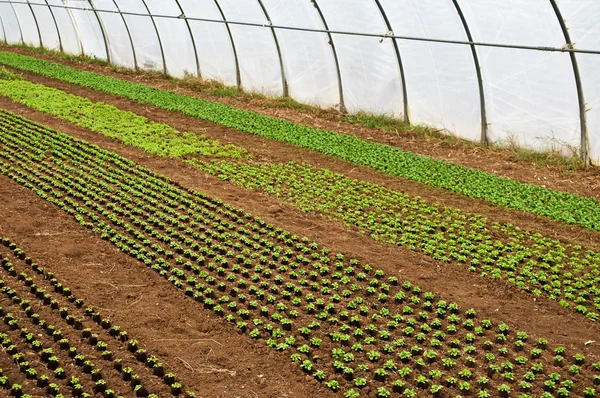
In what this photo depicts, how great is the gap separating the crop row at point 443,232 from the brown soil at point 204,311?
25cm

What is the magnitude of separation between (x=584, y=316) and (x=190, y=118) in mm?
10418

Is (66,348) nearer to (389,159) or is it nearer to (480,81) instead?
(389,159)

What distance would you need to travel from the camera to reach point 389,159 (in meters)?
11.9

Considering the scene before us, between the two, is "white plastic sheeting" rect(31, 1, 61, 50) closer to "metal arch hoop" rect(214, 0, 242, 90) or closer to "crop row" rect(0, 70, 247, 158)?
"crop row" rect(0, 70, 247, 158)

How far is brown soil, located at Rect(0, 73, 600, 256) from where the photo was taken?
29.4 feet

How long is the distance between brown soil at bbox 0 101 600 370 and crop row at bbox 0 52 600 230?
2571 mm

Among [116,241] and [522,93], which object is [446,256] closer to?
[116,241]

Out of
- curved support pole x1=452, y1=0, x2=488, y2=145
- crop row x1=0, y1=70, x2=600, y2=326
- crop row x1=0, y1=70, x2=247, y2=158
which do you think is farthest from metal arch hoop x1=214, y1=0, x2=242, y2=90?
curved support pole x1=452, y1=0, x2=488, y2=145

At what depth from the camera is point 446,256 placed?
26.6ft

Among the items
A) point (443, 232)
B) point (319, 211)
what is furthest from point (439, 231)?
point (319, 211)

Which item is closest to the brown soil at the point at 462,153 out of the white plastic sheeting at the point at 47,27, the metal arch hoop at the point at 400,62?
the metal arch hoop at the point at 400,62

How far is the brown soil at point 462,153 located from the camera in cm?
1088

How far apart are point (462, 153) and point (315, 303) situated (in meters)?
6.60

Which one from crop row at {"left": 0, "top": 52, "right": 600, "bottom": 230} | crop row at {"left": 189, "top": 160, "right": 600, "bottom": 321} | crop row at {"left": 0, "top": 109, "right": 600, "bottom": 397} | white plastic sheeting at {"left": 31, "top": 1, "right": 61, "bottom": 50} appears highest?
white plastic sheeting at {"left": 31, "top": 1, "right": 61, "bottom": 50}
